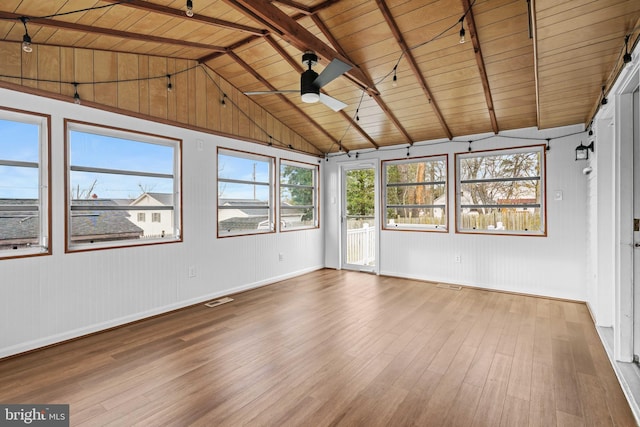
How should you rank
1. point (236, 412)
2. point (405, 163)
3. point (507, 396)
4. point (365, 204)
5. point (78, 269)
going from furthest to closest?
point (365, 204) < point (405, 163) < point (78, 269) < point (507, 396) < point (236, 412)

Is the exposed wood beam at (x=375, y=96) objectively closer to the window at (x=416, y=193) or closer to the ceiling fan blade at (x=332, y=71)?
the window at (x=416, y=193)

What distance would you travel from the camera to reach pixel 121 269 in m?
3.74

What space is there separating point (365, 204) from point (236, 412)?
498 cm

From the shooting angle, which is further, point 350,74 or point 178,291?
point 178,291

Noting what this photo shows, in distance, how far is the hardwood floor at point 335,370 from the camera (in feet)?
7.07

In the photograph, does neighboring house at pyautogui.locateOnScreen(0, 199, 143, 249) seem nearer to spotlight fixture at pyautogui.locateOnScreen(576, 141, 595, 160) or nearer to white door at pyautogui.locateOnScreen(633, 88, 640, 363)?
white door at pyautogui.locateOnScreen(633, 88, 640, 363)

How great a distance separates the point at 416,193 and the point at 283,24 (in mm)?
3998

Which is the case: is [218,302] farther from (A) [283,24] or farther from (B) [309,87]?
(A) [283,24]

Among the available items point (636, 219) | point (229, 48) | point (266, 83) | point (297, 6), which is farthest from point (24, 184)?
point (636, 219)

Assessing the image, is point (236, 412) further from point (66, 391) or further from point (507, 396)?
point (507, 396)

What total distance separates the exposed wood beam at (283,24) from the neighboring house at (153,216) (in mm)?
2546

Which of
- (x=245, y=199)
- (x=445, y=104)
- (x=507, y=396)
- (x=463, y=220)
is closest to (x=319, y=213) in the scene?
(x=245, y=199)

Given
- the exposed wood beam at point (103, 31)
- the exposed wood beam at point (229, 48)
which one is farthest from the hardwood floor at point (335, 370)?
the exposed wood beam at point (229, 48)

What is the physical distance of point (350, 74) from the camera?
12.3ft
